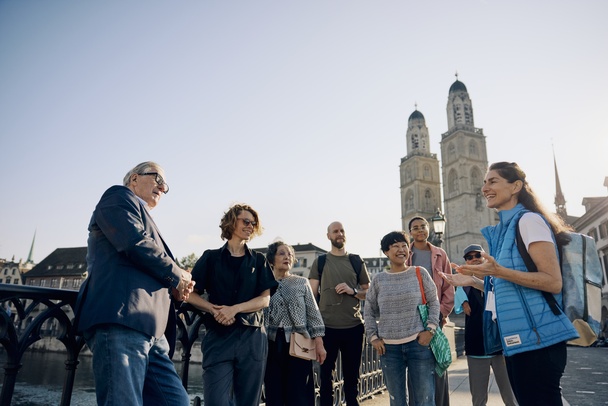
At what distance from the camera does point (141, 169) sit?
2781 mm

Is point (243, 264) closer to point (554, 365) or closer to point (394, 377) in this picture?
point (394, 377)

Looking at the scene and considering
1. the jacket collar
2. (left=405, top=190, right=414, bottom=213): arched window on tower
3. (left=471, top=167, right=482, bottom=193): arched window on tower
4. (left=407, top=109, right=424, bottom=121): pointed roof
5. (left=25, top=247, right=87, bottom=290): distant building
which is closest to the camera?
the jacket collar

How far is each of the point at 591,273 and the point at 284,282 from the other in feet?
8.49

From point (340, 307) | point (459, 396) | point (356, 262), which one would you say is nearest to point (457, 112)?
point (459, 396)

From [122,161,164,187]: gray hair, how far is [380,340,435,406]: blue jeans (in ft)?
8.79

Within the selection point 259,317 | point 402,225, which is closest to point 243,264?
point 259,317

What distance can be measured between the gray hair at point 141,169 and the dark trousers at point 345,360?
280 cm

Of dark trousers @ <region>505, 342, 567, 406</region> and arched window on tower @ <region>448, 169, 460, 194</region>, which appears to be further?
arched window on tower @ <region>448, 169, 460, 194</region>

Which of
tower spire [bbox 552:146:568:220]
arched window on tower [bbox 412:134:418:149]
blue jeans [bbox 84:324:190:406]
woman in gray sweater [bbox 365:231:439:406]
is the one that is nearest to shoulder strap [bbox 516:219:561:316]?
woman in gray sweater [bbox 365:231:439:406]

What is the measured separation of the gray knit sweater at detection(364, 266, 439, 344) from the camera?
12.3 ft

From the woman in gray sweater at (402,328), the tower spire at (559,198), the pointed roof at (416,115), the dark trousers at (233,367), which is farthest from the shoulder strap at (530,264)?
the tower spire at (559,198)

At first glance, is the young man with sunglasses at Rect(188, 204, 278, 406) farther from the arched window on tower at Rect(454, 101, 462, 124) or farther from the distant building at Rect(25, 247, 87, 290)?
the distant building at Rect(25, 247, 87, 290)

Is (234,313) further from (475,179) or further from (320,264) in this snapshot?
(475,179)

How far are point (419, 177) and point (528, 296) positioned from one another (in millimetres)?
Answer: 64553
